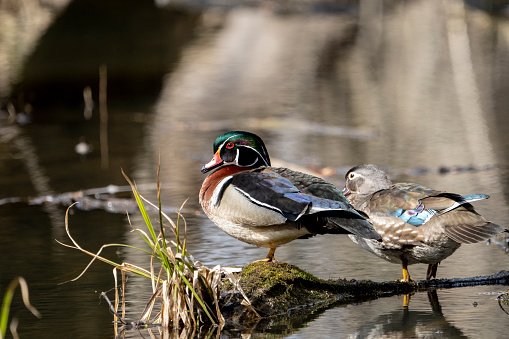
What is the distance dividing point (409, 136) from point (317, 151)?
150 centimetres

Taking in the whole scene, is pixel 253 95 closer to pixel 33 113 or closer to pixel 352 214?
pixel 33 113

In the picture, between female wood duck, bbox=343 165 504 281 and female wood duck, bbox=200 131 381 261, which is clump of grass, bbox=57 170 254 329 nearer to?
female wood duck, bbox=200 131 381 261

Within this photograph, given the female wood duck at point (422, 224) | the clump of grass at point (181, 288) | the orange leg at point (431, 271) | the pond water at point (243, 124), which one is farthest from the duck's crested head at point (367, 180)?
the clump of grass at point (181, 288)

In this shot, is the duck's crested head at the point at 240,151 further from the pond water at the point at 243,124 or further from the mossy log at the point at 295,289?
the pond water at the point at 243,124

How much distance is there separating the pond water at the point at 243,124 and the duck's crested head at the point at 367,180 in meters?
0.58

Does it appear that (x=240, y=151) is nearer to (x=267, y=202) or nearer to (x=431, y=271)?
(x=267, y=202)

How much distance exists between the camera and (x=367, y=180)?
6234mm

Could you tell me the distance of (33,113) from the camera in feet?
45.7

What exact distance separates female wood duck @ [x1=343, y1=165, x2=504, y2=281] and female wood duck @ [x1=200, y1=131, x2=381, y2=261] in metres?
0.55

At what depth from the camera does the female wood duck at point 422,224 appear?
17.6ft

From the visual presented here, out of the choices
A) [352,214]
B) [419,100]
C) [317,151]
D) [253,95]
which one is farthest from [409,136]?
[352,214]

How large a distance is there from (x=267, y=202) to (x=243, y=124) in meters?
7.49

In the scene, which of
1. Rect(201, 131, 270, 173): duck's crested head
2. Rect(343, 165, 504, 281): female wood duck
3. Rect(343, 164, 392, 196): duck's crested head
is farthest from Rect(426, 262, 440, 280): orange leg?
Rect(201, 131, 270, 173): duck's crested head

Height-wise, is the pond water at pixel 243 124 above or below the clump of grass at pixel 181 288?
below
